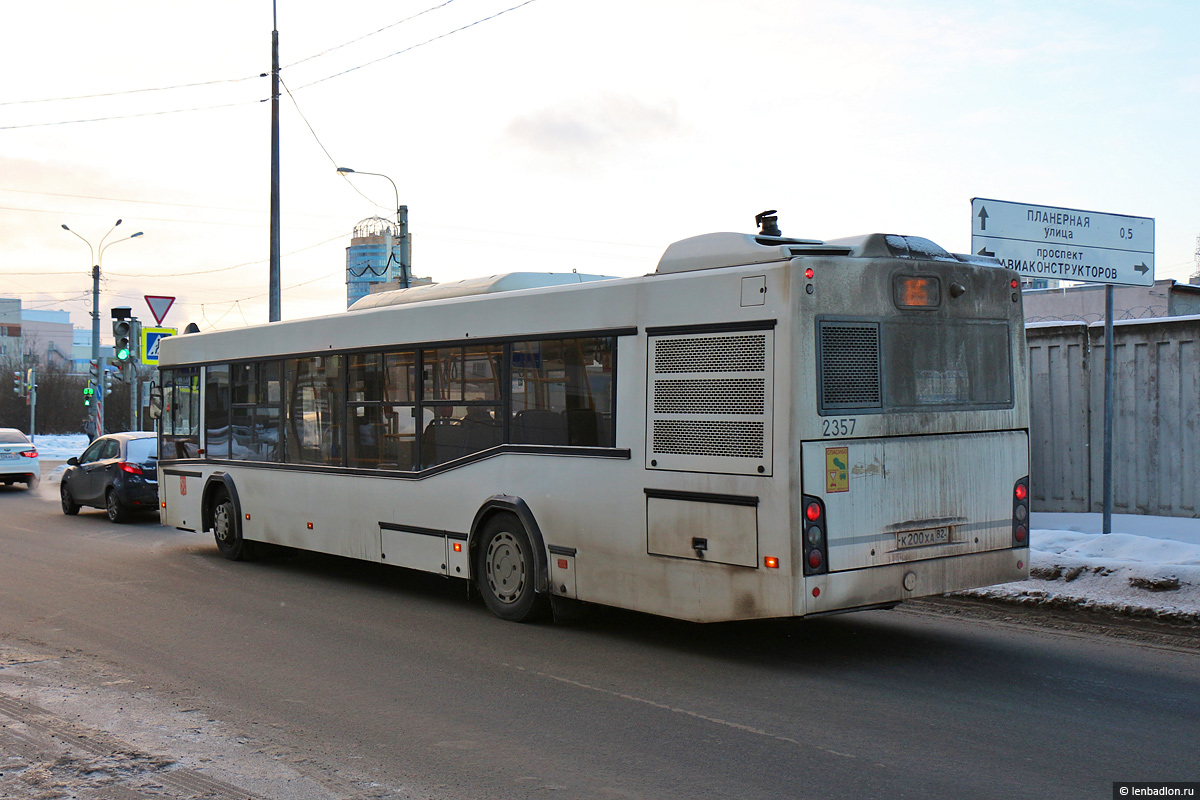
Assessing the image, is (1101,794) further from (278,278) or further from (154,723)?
(278,278)

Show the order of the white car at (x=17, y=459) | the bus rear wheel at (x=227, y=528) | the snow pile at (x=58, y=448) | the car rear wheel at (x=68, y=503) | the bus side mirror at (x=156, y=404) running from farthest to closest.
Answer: the snow pile at (x=58, y=448) < the white car at (x=17, y=459) < the car rear wheel at (x=68, y=503) < the bus side mirror at (x=156, y=404) < the bus rear wheel at (x=227, y=528)

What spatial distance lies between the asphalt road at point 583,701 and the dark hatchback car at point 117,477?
27.4 ft

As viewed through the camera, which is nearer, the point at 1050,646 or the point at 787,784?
the point at 787,784

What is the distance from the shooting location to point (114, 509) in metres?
17.8

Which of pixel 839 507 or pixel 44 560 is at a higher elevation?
A: pixel 839 507

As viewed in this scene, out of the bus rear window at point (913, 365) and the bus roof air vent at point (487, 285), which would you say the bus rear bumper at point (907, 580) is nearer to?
the bus rear window at point (913, 365)

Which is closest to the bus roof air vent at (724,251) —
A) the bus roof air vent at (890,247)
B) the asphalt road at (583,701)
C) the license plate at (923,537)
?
the bus roof air vent at (890,247)

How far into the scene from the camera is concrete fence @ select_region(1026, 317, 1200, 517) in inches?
450

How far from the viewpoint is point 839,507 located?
6715 mm

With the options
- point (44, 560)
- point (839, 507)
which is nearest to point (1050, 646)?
point (839, 507)

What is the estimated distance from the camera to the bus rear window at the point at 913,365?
22.3 ft

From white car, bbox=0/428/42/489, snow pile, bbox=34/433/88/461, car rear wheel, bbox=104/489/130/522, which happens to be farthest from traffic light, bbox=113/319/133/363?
snow pile, bbox=34/433/88/461

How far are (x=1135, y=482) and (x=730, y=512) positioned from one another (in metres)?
7.29

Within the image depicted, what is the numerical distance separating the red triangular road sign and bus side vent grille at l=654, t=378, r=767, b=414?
64.8 feet
